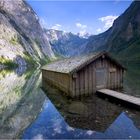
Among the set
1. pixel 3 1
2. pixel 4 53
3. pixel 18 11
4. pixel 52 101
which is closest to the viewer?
pixel 52 101

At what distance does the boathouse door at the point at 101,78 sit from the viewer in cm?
2586

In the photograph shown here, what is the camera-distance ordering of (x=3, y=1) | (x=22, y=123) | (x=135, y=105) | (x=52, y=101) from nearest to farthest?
(x=22, y=123) → (x=135, y=105) → (x=52, y=101) → (x=3, y=1)

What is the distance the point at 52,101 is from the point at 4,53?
87.3 m

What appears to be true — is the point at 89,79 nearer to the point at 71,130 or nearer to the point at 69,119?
the point at 69,119

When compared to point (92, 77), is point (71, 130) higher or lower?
lower

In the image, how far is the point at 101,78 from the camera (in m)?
26.2

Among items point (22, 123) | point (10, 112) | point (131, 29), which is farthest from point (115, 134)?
point (131, 29)

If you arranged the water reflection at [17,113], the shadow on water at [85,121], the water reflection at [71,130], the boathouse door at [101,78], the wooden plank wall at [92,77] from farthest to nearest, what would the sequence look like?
1. the boathouse door at [101,78]
2. the wooden plank wall at [92,77]
3. the water reflection at [17,113]
4. the shadow on water at [85,121]
5. the water reflection at [71,130]

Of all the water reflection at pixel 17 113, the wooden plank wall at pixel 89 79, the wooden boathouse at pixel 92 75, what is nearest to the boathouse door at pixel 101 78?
the wooden boathouse at pixel 92 75

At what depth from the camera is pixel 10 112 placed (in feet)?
66.4

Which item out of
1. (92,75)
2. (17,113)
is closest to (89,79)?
(92,75)

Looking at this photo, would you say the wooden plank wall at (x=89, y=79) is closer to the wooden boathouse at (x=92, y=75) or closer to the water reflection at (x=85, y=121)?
the wooden boathouse at (x=92, y=75)

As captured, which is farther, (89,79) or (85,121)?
(89,79)

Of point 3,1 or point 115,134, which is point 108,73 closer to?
point 115,134
